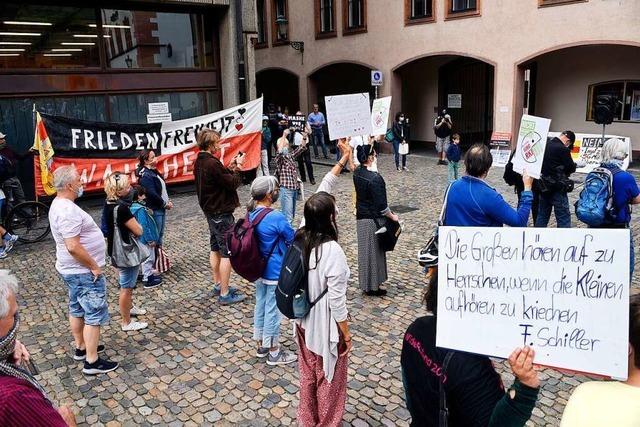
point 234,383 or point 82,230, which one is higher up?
point 82,230

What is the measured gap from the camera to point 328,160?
18375 mm

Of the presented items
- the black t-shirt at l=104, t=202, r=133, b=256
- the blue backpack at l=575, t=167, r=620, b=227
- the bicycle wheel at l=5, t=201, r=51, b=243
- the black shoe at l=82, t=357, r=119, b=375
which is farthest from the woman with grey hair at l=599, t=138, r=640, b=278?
the bicycle wheel at l=5, t=201, r=51, b=243

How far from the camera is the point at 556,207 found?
686cm

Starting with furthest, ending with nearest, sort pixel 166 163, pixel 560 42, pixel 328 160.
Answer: pixel 328 160 < pixel 560 42 < pixel 166 163

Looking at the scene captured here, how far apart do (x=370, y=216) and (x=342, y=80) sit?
2040 centimetres

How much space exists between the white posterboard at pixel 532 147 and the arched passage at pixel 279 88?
70.6ft

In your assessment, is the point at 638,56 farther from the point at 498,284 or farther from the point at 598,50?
the point at 498,284

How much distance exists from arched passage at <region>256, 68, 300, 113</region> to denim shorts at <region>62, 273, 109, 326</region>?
73.3 feet

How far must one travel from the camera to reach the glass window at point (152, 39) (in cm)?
1178

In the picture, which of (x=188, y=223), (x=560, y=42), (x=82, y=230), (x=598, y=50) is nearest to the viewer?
(x=82, y=230)

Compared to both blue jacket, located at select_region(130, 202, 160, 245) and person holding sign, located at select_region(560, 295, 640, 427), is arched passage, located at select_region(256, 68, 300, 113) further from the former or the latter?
person holding sign, located at select_region(560, 295, 640, 427)

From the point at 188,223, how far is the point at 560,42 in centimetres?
1162

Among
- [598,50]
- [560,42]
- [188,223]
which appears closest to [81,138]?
[188,223]

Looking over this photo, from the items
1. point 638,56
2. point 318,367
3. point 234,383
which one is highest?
point 638,56
